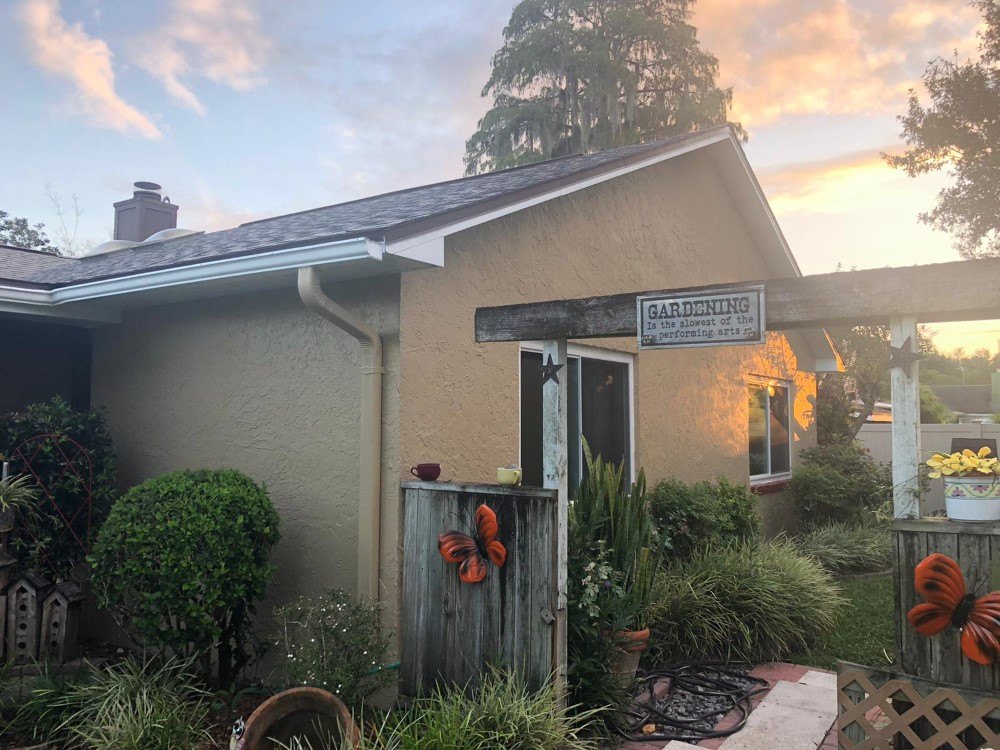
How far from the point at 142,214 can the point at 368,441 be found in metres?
7.20

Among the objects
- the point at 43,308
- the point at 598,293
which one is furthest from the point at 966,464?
the point at 43,308

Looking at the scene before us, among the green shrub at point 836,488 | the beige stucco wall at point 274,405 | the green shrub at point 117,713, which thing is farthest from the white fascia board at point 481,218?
the green shrub at point 836,488

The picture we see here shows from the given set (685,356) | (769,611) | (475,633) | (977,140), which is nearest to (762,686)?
(769,611)

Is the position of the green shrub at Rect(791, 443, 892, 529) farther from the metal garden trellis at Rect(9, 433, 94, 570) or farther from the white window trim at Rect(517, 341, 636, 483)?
the metal garden trellis at Rect(9, 433, 94, 570)

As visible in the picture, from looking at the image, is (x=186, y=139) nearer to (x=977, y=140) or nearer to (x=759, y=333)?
(x=759, y=333)

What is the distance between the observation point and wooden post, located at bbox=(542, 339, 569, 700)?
4.32 meters

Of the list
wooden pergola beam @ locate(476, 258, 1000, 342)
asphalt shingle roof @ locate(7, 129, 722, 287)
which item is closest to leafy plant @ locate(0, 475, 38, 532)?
asphalt shingle roof @ locate(7, 129, 722, 287)

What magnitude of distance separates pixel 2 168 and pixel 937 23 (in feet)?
88.0

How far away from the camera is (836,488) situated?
10742 mm

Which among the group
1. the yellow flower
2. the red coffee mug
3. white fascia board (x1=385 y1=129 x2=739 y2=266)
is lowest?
the red coffee mug

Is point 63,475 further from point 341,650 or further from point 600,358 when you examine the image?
point 600,358

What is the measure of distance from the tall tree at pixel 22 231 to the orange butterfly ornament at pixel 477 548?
1237 inches

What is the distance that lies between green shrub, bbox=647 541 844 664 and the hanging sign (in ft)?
9.22

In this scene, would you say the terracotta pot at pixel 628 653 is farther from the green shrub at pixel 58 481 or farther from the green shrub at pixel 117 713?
the green shrub at pixel 58 481
